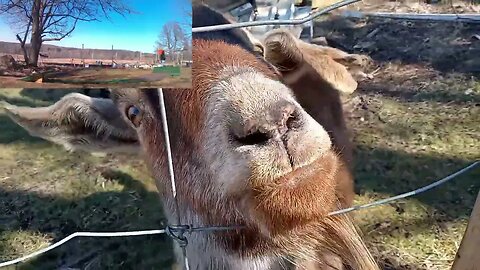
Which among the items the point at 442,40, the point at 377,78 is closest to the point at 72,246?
the point at 377,78

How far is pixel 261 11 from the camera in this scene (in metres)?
2.12

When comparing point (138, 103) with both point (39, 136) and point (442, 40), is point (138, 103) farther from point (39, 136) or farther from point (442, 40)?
point (442, 40)

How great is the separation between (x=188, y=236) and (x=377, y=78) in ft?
2.99

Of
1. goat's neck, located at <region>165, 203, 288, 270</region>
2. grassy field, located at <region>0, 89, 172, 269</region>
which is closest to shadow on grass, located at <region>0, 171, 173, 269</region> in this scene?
grassy field, located at <region>0, 89, 172, 269</region>

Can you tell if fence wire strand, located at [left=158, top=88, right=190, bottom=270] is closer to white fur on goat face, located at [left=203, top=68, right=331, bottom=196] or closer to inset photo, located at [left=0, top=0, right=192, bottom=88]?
white fur on goat face, located at [left=203, top=68, right=331, bottom=196]

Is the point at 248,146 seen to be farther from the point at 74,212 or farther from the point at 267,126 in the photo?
the point at 74,212

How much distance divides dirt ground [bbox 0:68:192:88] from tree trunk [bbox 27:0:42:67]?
6 centimetres

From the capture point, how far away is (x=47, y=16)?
66.2 inches

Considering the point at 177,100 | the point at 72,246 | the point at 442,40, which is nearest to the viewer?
the point at 177,100

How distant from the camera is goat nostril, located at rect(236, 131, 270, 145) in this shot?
1.83 m

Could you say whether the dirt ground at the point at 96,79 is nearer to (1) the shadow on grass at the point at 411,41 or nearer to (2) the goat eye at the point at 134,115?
(2) the goat eye at the point at 134,115

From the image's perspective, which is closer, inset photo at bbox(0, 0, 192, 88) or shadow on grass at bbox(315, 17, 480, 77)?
inset photo at bbox(0, 0, 192, 88)

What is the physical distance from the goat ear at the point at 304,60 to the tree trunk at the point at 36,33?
2.51 feet

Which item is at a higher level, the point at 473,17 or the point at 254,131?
the point at 473,17
